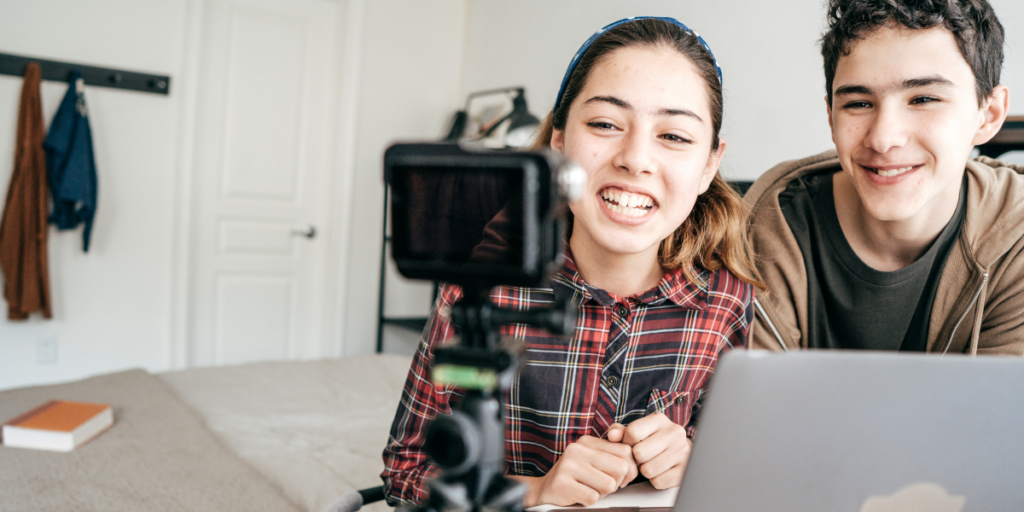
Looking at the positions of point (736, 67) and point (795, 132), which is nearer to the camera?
point (795, 132)

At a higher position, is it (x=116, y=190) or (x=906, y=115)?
(x=906, y=115)

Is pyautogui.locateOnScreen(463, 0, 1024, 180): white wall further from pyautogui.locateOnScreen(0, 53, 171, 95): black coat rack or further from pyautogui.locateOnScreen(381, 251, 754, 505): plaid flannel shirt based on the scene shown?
pyautogui.locateOnScreen(0, 53, 171, 95): black coat rack

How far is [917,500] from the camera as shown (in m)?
0.48

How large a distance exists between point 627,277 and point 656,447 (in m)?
0.32

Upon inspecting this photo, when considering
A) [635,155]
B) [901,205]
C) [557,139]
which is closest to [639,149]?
[635,155]

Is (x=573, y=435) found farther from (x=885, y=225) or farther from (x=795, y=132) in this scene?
(x=795, y=132)

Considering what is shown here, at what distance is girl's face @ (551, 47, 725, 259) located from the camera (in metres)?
0.86

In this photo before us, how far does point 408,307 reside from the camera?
3.88 meters

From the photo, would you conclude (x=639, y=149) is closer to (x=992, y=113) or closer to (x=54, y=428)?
(x=992, y=113)

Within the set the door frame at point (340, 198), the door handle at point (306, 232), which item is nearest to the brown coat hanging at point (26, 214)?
the door frame at point (340, 198)

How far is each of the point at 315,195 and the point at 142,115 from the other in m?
0.91

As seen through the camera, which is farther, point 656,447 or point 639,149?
point 639,149

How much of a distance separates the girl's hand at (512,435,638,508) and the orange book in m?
0.99

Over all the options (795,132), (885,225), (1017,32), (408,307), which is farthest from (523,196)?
(408,307)
